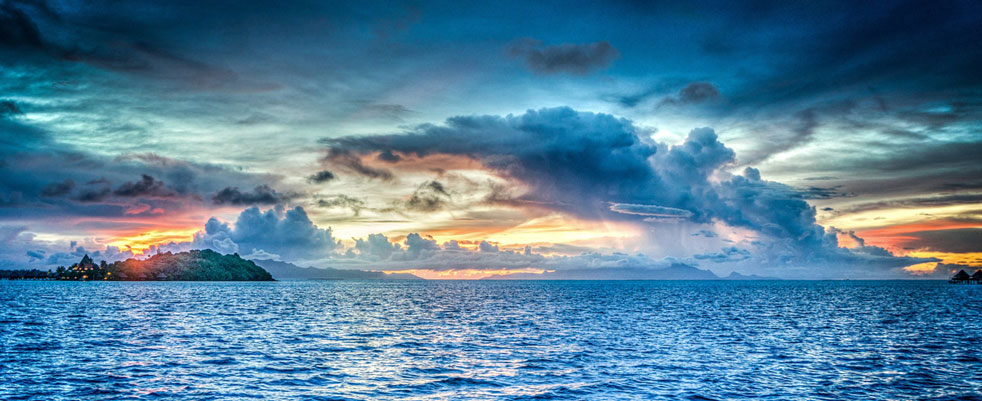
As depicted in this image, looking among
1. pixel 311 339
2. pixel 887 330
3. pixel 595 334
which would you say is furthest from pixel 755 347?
pixel 311 339

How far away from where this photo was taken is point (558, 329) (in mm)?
68500

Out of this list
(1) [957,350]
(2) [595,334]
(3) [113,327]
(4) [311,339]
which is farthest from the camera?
(3) [113,327]

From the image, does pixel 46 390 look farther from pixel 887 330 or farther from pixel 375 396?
pixel 887 330

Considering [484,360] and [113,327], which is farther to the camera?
[113,327]

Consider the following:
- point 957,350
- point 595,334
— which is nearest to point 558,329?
point 595,334

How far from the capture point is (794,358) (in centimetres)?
4572

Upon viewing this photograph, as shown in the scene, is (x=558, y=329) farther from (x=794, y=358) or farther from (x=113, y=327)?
(x=113, y=327)

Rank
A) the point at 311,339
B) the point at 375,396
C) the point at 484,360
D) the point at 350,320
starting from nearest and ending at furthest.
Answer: the point at 375,396 < the point at 484,360 < the point at 311,339 < the point at 350,320

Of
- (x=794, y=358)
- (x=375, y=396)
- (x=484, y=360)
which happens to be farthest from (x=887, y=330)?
(x=375, y=396)

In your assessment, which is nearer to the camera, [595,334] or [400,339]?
[400,339]

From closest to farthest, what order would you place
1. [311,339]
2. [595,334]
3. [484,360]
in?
[484,360] < [311,339] < [595,334]

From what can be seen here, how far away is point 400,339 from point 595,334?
2145 centimetres

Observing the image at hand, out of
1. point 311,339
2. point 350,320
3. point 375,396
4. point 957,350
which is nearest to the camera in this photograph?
point 375,396

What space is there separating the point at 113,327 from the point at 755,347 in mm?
Result: 70637
